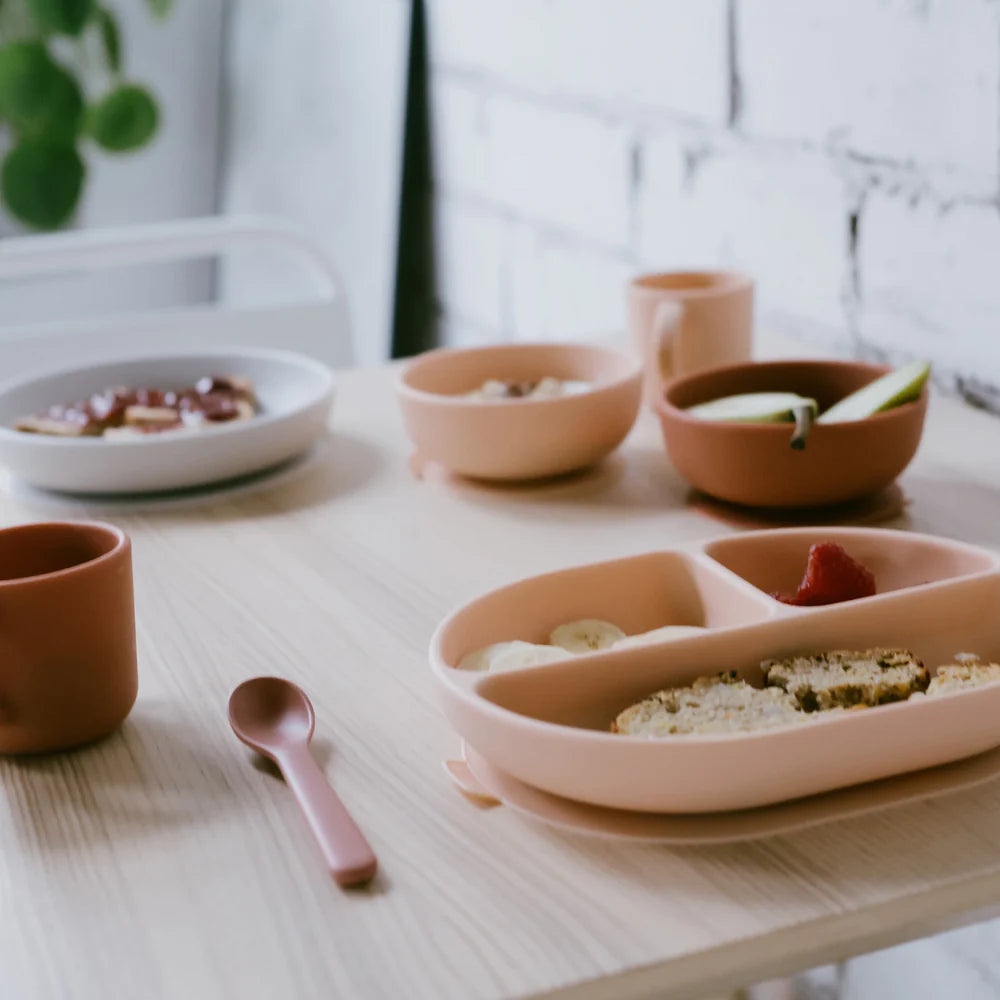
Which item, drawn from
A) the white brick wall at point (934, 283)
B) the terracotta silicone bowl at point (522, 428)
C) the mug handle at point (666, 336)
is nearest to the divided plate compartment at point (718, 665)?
the terracotta silicone bowl at point (522, 428)

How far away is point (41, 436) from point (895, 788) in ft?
2.29

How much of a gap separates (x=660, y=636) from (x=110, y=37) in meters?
2.28

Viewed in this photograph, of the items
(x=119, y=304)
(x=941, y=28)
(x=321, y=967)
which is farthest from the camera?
(x=119, y=304)

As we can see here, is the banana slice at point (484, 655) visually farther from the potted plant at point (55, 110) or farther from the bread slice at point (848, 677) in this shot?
the potted plant at point (55, 110)

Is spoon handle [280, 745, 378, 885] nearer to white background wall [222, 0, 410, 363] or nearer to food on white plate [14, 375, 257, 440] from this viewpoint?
food on white plate [14, 375, 257, 440]

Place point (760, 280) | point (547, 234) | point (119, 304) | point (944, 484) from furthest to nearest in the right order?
point (119, 304), point (547, 234), point (760, 280), point (944, 484)

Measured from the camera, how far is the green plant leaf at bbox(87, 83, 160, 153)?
8.49 feet

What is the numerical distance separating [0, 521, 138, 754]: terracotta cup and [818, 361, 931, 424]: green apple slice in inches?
18.7

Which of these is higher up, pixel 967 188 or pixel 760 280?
pixel 967 188

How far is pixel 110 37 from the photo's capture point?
2602 mm

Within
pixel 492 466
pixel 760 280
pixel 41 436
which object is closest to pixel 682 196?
pixel 760 280

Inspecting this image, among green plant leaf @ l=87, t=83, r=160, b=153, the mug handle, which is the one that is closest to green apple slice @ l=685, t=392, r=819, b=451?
the mug handle

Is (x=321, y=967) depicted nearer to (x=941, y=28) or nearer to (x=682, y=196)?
(x=941, y=28)

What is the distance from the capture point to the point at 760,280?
1491 millimetres
